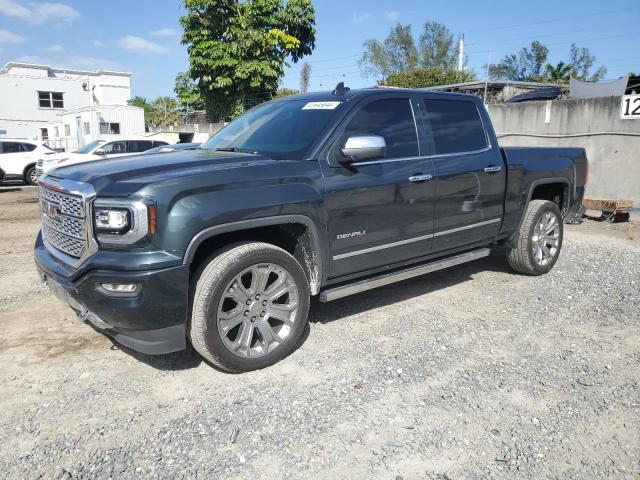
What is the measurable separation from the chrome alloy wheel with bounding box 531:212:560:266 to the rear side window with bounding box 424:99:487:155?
1313 millimetres

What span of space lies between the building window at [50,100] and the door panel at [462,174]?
44346mm

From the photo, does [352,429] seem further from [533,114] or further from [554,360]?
[533,114]

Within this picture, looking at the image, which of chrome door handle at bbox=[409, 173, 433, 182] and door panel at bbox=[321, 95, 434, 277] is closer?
door panel at bbox=[321, 95, 434, 277]

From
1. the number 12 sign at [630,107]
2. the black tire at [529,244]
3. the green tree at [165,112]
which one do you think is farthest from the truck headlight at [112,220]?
Result: the green tree at [165,112]

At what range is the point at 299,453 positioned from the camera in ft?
9.13

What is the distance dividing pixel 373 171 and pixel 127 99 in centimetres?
5151

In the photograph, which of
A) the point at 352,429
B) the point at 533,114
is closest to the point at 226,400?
the point at 352,429

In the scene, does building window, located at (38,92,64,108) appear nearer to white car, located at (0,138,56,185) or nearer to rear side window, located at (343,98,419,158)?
white car, located at (0,138,56,185)

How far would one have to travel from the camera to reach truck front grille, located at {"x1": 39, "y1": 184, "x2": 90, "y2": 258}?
3273 mm

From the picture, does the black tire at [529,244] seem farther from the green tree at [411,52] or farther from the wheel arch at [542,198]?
the green tree at [411,52]

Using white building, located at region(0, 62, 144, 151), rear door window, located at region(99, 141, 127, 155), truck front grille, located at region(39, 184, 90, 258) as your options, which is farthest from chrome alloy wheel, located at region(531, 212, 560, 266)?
white building, located at region(0, 62, 144, 151)

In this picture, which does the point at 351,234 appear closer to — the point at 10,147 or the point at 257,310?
the point at 257,310

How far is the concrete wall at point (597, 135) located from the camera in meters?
9.55

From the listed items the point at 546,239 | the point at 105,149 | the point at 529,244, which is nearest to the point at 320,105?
the point at 529,244
